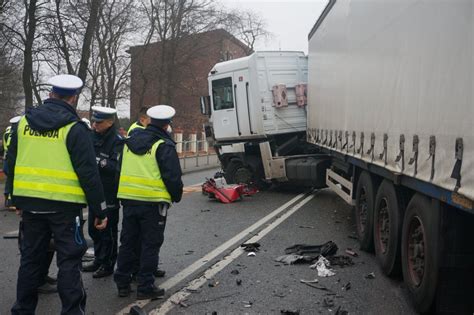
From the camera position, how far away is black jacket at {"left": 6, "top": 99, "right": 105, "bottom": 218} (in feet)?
11.8

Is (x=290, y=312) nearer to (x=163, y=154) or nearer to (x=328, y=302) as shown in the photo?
(x=328, y=302)

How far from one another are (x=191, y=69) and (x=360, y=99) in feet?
92.6

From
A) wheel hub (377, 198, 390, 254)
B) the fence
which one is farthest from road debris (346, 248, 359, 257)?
the fence

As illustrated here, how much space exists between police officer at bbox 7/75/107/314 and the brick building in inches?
1055

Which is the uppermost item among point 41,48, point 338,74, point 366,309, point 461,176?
point 41,48

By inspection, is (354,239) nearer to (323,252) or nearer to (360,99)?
(323,252)

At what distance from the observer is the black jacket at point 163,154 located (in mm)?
4727

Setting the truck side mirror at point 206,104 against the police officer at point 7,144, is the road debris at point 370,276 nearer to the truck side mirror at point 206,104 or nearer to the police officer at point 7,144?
the police officer at point 7,144

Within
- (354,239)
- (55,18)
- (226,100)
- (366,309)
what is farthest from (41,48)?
(366,309)

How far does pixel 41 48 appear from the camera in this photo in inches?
703

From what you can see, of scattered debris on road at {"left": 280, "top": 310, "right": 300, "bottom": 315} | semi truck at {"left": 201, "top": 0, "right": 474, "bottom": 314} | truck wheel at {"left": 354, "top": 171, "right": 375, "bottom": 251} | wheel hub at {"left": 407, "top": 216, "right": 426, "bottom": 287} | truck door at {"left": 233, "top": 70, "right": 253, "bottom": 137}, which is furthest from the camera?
truck door at {"left": 233, "top": 70, "right": 253, "bottom": 137}

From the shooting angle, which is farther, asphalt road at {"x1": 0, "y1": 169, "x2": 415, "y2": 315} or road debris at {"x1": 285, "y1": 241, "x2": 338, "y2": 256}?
road debris at {"x1": 285, "y1": 241, "x2": 338, "y2": 256}

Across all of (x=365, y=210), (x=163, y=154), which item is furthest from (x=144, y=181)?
(x=365, y=210)

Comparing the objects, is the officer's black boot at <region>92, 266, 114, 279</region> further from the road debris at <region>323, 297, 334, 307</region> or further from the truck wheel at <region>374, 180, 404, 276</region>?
the truck wheel at <region>374, 180, 404, 276</region>
